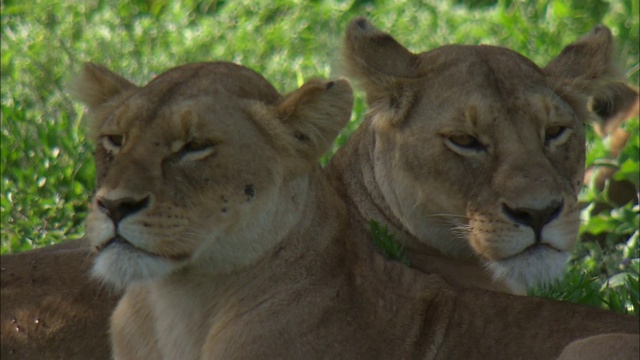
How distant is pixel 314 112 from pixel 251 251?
393 millimetres

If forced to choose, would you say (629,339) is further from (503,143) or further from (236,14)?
(236,14)

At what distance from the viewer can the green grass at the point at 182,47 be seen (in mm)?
5422

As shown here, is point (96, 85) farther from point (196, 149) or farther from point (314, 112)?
point (314, 112)

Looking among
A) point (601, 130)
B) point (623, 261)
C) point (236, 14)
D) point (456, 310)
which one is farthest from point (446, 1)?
point (456, 310)

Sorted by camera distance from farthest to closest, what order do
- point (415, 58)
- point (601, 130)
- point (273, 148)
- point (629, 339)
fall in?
1. point (601, 130)
2. point (415, 58)
3. point (273, 148)
4. point (629, 339)

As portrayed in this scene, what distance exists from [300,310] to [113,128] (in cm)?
66

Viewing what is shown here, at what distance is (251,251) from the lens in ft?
11.3

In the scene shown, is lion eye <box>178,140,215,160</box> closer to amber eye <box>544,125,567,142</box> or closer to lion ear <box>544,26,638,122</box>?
amber eye <box>544,125,567,142</box>

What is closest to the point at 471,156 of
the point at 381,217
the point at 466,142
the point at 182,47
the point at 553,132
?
the point at 466,142

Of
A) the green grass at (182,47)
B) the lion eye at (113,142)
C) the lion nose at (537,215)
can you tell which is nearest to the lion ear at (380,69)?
the lion nose at (537,215)

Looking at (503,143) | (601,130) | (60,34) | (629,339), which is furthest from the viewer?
(60,34)

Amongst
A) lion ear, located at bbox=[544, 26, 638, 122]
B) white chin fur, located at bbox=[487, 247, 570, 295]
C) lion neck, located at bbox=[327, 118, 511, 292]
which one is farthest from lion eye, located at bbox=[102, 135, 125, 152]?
lion ear, located at bbox=[544, 26, 638, 122]

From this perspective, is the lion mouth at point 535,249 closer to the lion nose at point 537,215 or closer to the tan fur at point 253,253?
the lion nose at point 537,215

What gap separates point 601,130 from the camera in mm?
5855
